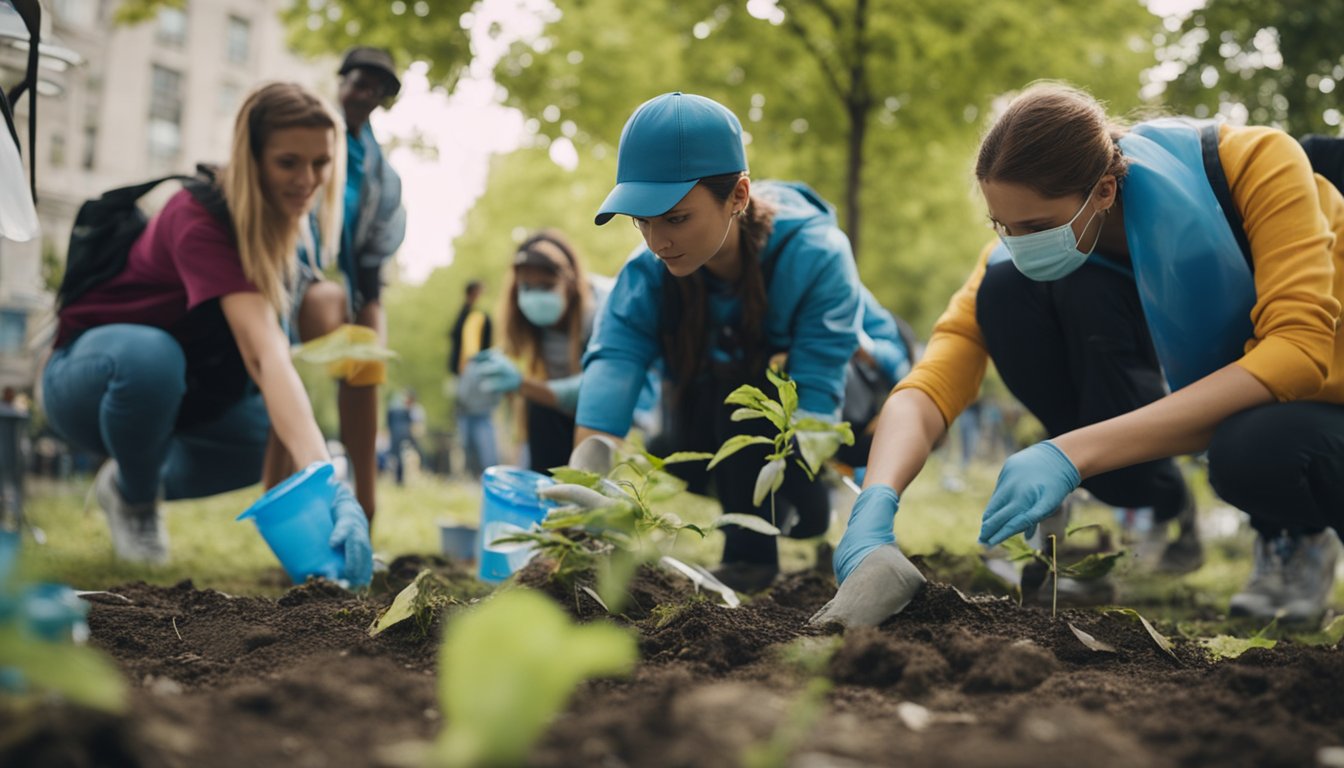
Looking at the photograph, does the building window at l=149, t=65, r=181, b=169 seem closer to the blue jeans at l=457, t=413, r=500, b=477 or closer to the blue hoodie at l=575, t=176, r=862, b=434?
the blue jeans at l=457, t=413, r=500, b=477

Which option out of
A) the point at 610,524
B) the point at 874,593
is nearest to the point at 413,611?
the point at 610,524

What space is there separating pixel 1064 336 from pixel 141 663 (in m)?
2.24

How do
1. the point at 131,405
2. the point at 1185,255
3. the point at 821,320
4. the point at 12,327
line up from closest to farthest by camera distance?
the point at 1185,255 < the point at 821,320 < the point at 131,405 < the point at 12,327

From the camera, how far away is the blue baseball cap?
234 cm

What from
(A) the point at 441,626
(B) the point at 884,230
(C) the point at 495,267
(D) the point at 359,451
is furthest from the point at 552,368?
(C) the point at 495,267

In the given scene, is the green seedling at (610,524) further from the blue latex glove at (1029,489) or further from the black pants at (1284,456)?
the black pants at (1284,456)

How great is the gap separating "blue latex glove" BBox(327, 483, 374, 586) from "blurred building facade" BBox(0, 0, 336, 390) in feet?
57.1

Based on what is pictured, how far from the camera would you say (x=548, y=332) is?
5.09m

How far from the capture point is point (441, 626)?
5.88 ft

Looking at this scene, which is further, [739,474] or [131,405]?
[131,405]

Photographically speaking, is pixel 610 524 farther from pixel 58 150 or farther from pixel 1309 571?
pixel 58 150

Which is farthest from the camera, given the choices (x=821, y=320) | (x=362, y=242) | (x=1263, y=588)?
(x=362, y=242)

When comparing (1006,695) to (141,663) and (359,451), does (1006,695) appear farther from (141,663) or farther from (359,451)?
(359,451)

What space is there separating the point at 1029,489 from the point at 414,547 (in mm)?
3069
